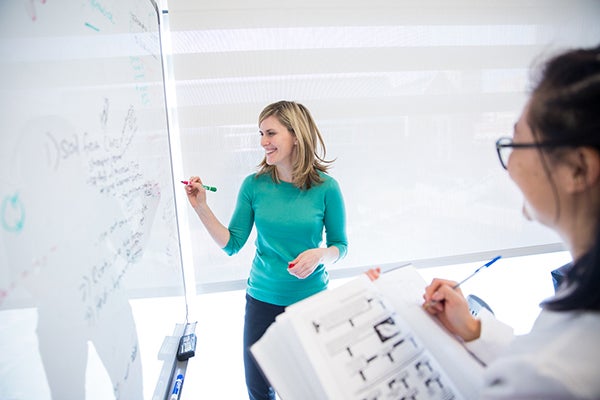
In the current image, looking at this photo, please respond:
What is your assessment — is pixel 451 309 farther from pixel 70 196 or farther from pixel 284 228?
pixel 70 196

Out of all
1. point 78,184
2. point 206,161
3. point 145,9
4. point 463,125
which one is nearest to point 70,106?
point 78,184

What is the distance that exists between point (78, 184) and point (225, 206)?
1153 millimetres

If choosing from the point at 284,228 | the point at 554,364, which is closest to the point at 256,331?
the point at 284,228

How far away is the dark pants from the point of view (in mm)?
1201

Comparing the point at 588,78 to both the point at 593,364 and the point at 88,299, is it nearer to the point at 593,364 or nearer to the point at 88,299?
the point at 593,364

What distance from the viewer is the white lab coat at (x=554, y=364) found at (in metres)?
0.37

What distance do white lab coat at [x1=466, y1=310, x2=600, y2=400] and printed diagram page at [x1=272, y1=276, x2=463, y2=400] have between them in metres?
0.15

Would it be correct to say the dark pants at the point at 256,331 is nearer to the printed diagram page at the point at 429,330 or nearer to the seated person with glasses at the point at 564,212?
the printed diagram page at the point at 429,330

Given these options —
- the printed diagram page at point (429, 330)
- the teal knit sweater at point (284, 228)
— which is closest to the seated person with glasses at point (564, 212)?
the printed diagram page at point (429, 330)

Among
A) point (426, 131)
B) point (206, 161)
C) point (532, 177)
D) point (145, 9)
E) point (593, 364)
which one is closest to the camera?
point (593, 364)

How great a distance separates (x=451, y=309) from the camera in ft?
2.15

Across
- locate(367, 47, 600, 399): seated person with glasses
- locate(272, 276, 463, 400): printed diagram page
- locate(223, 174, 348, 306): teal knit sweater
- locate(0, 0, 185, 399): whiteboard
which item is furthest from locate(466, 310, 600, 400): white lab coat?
locate(223, 174, 348, 306): teal knit sweater

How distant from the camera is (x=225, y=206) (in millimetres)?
1728

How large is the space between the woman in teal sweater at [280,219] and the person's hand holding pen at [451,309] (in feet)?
1.63
